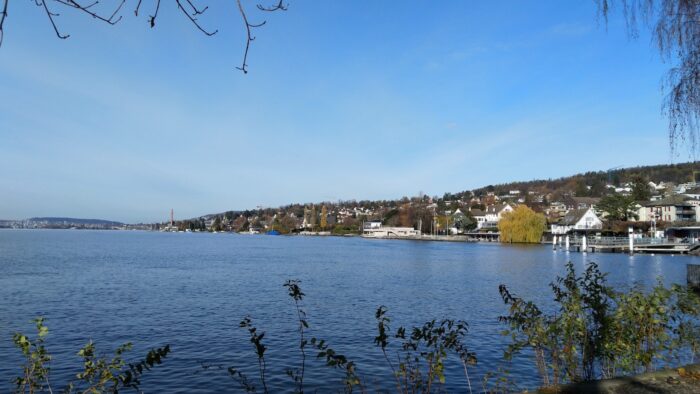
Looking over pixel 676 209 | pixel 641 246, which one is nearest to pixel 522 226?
pixel 676 209

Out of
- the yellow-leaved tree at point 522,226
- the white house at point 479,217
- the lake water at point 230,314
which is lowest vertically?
the lake water at point 230,314

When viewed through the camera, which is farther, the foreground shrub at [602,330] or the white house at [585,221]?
the white house at [585,221]

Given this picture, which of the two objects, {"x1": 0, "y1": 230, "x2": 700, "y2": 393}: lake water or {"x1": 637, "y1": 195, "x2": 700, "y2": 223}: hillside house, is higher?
{"x1": 637, "y1": 195, "x2": 700, "y2": 223}: hillside house

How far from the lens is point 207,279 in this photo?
36875mm

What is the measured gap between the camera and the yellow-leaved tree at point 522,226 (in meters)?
114

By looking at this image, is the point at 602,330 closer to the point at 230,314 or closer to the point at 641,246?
the point at 230,314

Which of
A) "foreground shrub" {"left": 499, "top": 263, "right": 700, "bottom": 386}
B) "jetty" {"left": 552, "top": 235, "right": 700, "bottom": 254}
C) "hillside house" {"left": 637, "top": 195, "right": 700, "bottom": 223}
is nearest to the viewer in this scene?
"foreground shrub" {"left": 499, "top": 263, "right": 700, "bottom": 386}

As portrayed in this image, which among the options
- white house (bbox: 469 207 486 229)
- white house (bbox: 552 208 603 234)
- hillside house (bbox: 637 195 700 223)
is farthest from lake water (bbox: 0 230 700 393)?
white house (bbox: 469 207 486 229)

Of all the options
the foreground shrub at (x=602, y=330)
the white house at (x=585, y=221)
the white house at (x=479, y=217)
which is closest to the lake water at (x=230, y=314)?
the foreground shrub at (x=602, y=330)

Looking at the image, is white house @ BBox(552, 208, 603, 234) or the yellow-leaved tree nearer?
white house @ BBox(552, 208, 603, 234)

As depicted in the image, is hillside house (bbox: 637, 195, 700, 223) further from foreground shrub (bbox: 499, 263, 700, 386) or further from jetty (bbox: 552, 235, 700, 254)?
foreground shrub (bbox: 499, 263, 700, 386)

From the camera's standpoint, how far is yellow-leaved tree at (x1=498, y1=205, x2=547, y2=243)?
113625mm

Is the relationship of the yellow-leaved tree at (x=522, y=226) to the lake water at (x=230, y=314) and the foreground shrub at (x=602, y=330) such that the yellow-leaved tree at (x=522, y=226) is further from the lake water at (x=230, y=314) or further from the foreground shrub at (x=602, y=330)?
the foreground shrub at (x=602, y=330)

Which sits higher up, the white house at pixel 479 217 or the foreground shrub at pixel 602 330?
the white house at pixel 479 217
